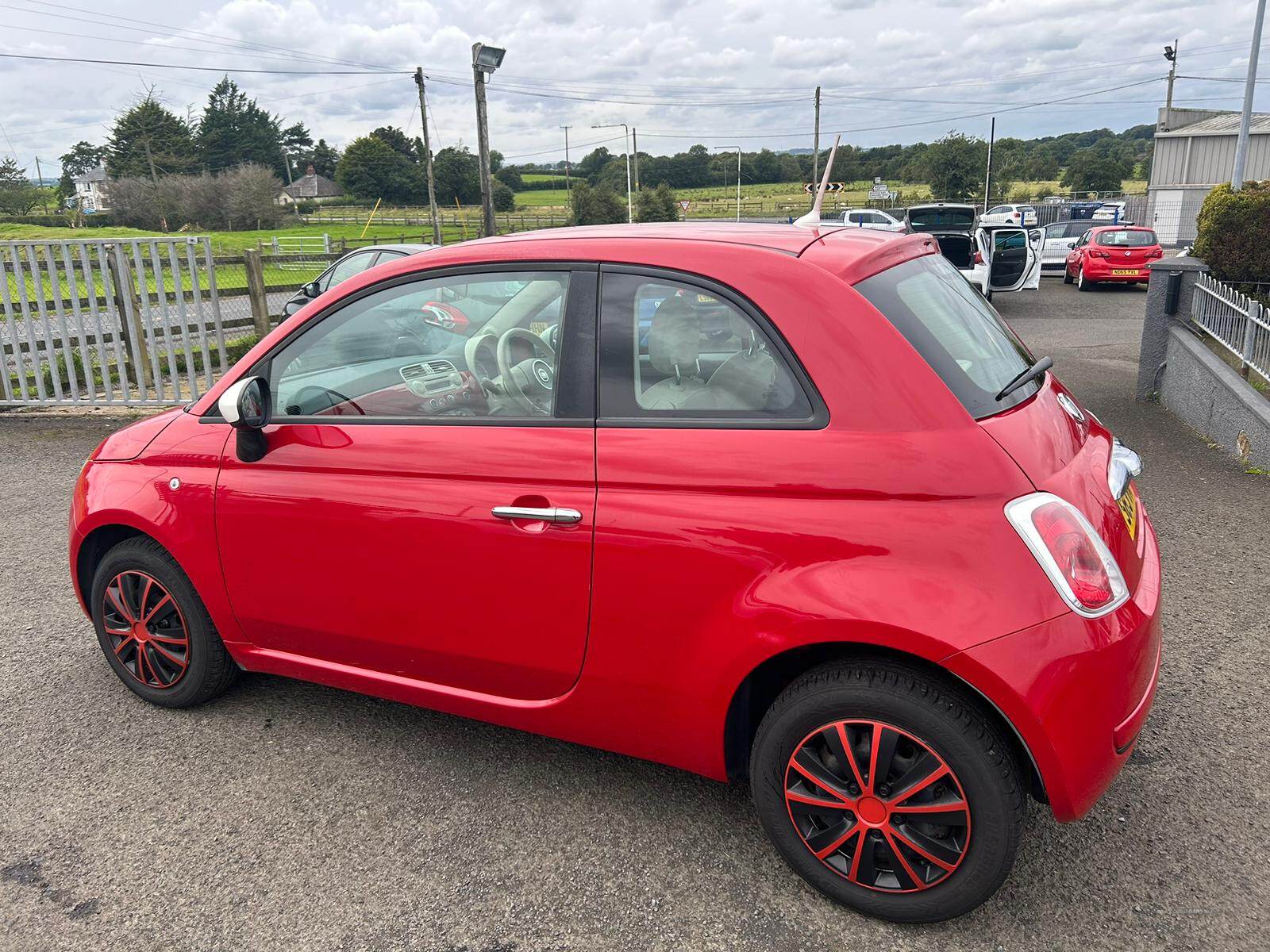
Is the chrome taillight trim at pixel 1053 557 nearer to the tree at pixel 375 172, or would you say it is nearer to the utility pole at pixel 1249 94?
the utility pole at pixel 1249 94

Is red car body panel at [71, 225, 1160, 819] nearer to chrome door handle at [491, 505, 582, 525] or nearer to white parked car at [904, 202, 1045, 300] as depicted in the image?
chrome door handle at [491, 505, 582, 525]

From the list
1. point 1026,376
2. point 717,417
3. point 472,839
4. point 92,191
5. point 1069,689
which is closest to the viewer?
point 1069,689

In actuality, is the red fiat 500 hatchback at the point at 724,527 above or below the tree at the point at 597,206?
below

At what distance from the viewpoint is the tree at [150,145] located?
51344 mm

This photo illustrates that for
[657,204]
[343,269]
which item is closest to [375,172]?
[657,204]

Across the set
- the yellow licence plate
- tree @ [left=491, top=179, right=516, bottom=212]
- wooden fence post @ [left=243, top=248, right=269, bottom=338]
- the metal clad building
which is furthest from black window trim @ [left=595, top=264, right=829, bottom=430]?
tree @ [left=491, top=179, right=516, bottom=212]

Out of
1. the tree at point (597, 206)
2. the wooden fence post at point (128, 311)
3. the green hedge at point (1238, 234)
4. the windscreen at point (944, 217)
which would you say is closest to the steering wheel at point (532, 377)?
the wooden fence post at point (128, 311)

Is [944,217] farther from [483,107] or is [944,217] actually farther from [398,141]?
[398,141]

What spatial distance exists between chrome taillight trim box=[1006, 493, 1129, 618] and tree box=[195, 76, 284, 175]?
3339 inches

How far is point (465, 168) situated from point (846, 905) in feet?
233

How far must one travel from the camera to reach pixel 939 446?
7.29 ft

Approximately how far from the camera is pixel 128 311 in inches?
354

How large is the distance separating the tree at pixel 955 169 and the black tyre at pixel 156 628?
61.1m

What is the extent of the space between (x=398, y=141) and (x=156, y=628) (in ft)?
319
